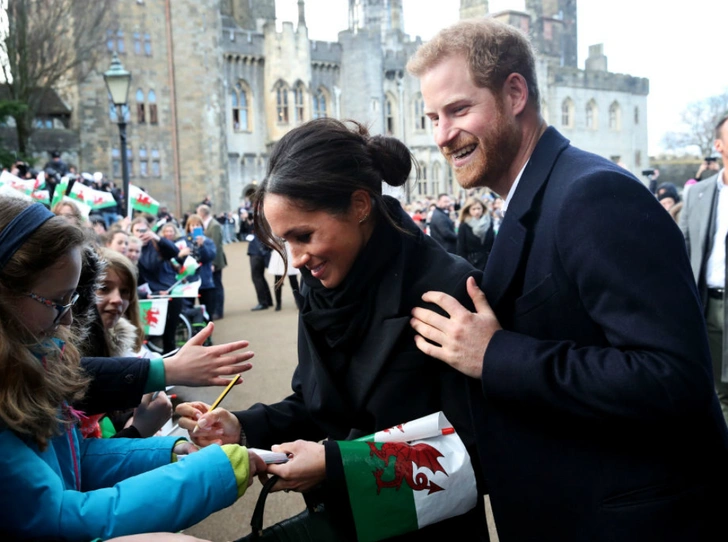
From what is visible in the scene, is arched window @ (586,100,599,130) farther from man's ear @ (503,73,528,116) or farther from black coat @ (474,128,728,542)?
black coat @ (474,128,728,542)

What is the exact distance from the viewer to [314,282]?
2096 millimetres

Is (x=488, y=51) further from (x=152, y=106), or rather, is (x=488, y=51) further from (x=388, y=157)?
(x=152, y=106)

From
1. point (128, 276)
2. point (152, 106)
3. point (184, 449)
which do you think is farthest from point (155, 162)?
point (184, 449)

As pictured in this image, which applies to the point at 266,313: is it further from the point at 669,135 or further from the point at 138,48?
the point at 669,135

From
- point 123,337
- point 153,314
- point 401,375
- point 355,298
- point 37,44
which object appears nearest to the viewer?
point 401,375

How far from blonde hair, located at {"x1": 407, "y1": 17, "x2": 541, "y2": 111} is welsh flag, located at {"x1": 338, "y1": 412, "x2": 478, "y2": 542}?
0.94 m

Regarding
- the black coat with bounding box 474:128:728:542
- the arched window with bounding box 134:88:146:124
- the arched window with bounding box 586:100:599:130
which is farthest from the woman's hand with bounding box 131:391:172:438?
the arched window with bounding box 586:100:599:130

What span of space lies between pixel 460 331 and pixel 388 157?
69 centimetres

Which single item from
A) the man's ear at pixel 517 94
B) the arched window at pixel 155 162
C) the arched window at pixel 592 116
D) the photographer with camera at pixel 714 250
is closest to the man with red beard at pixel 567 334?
the man's ear at pixel 517 94

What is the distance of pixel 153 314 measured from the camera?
6945 mm

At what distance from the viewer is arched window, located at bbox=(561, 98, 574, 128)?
5228 centimetres

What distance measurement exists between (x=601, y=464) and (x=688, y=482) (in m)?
0.20

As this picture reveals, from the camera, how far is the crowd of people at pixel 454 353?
5.00ft

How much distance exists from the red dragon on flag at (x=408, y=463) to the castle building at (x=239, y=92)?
25105 millimetres
